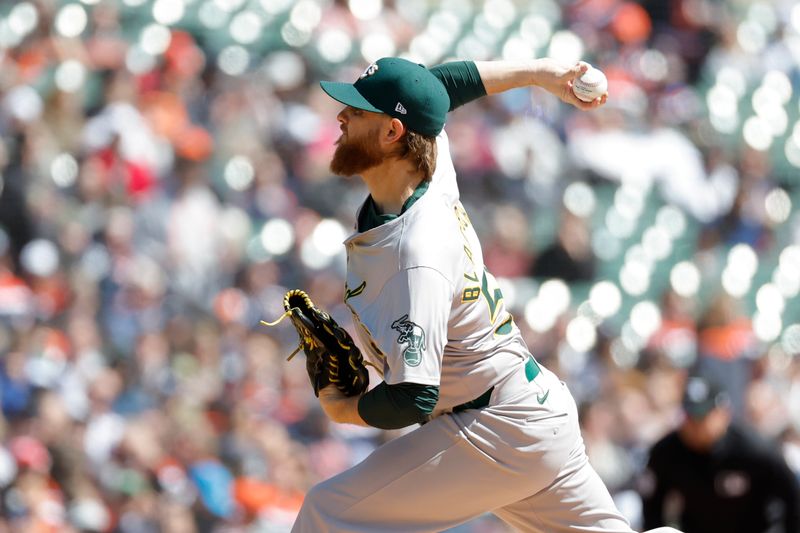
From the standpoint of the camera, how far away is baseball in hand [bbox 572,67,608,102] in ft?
12.0

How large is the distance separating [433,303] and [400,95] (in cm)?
59

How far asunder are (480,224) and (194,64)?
2.33 m

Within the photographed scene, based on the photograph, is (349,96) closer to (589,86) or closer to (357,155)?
(357,155)

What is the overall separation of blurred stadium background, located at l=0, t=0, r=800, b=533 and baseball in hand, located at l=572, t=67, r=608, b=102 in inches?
122

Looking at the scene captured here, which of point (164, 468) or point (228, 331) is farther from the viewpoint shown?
point (228, 331)

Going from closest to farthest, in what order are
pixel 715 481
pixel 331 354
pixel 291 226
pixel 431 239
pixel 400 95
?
pixel 431 239, pixel 400 95, pixel 331 354, pixel 715 481, pixel 291 226

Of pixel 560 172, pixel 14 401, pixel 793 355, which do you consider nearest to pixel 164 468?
pixel 14 401

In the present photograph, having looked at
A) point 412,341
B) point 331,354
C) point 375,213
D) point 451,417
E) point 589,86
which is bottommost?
point 451,417

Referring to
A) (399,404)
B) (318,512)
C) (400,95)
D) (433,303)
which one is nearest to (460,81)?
(400,95)

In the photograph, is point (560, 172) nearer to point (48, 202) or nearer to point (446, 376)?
point (48, 202)

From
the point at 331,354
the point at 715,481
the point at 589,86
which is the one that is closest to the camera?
the point at 331,354

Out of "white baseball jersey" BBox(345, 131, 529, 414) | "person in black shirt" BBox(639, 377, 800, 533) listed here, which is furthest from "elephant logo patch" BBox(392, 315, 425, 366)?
"person in black shirt" BBox(639, 377, 800, 533)

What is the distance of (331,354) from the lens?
3.43 meters

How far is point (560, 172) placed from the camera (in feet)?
29.5
